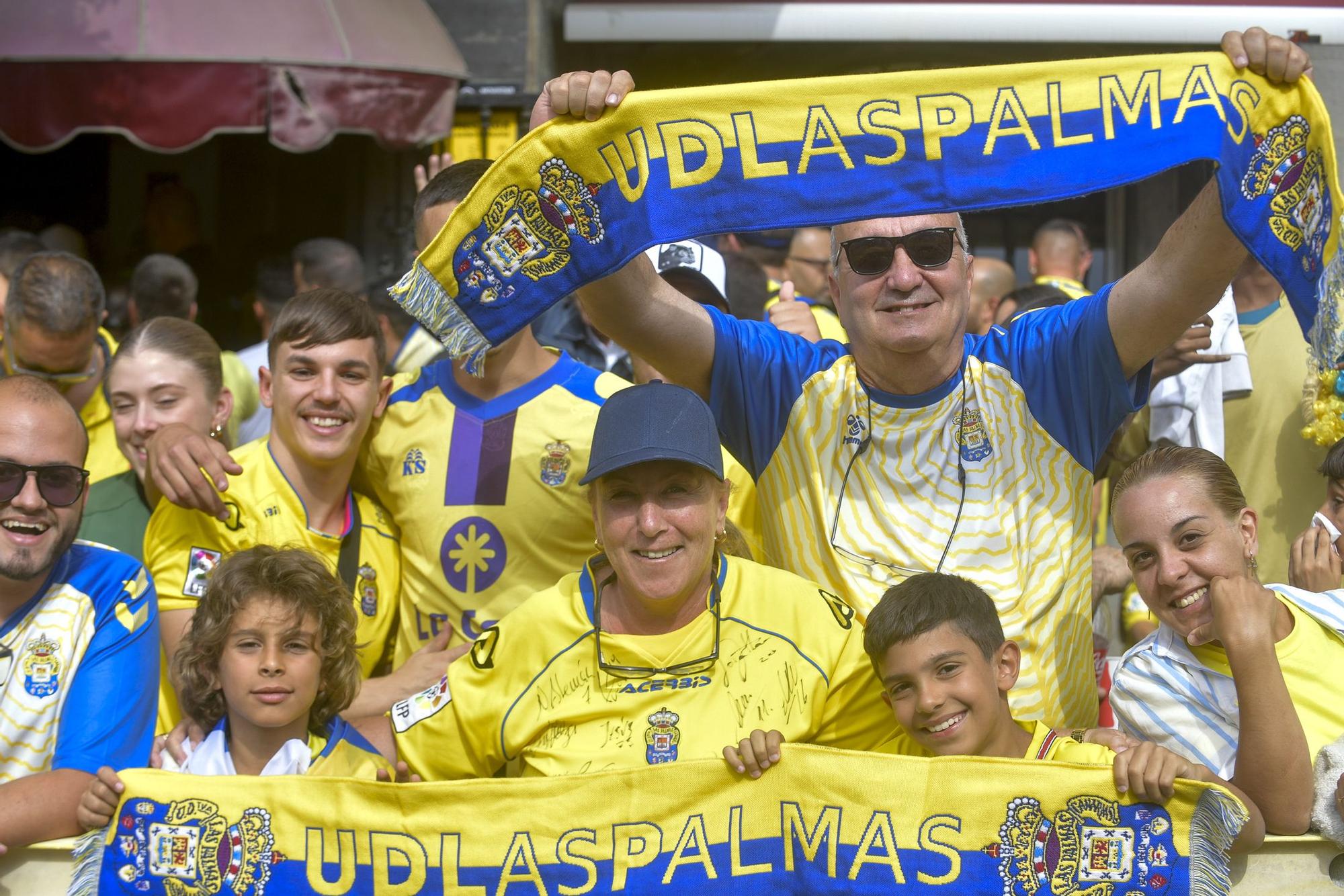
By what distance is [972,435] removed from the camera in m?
3.95

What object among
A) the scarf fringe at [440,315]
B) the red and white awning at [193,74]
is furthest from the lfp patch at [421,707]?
the red and white awning at [193,74]

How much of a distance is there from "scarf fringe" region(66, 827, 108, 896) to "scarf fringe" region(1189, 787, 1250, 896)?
2381 mm

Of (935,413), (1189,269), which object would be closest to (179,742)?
(935,413)

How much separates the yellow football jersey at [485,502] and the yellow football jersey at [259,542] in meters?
0.08

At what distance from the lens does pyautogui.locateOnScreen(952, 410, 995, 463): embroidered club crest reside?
3.94 m

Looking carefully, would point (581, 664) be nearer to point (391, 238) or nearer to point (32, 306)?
point (32, 306)

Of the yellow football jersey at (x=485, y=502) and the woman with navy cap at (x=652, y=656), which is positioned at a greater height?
the yellow football jersey at (x=485, y=502)

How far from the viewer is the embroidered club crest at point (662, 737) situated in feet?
11.5

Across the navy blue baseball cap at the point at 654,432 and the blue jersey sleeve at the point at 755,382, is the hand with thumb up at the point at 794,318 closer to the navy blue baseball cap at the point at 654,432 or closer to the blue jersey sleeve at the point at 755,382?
the blue jersey sleeve at the point at 755,382

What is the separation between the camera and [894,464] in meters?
3.96

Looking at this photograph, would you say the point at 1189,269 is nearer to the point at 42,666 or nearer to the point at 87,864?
the point at 87,864

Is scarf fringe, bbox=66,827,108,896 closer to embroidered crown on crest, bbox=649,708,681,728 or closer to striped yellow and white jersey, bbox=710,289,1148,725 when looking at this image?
embroidered crown on crest, bbox=649,708,681,728

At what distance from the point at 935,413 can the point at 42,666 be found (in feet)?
7.84

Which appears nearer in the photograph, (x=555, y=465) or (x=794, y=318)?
(x=555, y=465)
